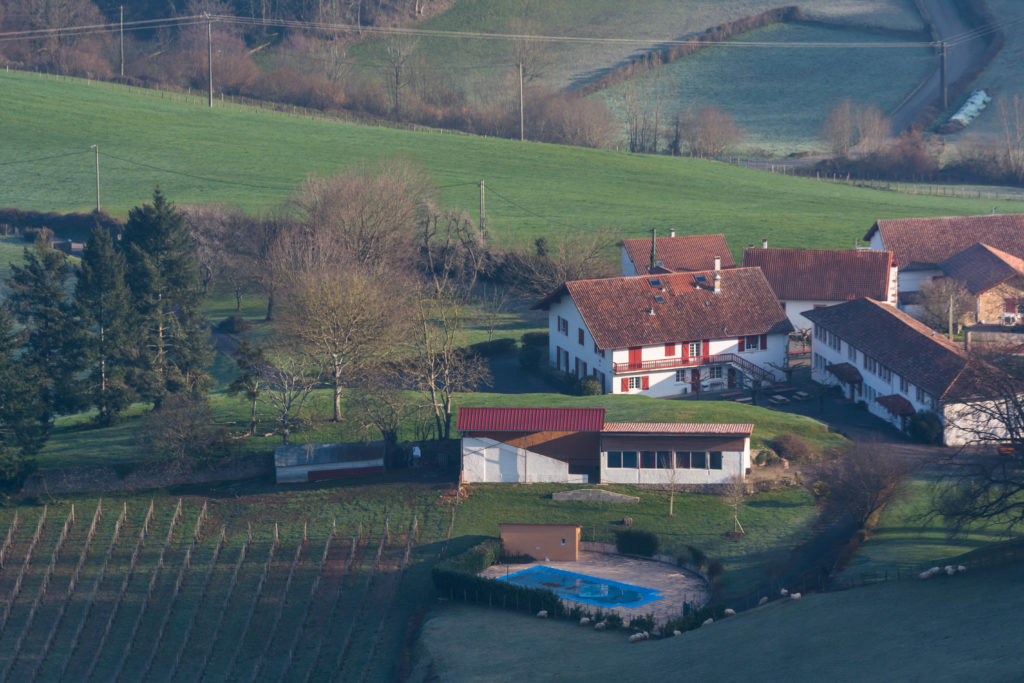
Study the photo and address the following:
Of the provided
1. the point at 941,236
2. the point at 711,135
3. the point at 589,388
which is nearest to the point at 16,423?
the point at 589,388

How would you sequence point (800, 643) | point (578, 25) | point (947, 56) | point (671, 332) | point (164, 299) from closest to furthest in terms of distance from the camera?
point (800, 643) < point (164, 299) < point (671, 332) < point (947, 56) < point (578, 25)

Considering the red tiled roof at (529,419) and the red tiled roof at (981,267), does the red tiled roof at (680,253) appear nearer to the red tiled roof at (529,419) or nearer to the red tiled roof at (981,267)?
the red tiled roof at (981,267)

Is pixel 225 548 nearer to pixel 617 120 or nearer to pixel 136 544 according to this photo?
pixel 136 544

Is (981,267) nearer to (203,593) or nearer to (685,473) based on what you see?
(685,473)

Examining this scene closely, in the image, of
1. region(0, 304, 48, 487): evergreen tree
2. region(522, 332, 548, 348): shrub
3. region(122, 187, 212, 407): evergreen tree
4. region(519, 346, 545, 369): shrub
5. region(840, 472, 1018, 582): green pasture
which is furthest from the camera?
region(522, 332, 548, 348): shrub

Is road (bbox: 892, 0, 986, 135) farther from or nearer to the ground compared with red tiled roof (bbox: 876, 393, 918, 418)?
farther from the ground

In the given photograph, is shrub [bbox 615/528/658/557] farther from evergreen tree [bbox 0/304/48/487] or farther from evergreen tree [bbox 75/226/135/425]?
evergreen tree [bbox 75/226/135/425]

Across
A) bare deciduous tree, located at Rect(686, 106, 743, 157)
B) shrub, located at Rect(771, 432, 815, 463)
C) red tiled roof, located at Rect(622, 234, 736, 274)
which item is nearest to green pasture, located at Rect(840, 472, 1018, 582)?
shrub, located at Rect(771, 432, 815, 463)
